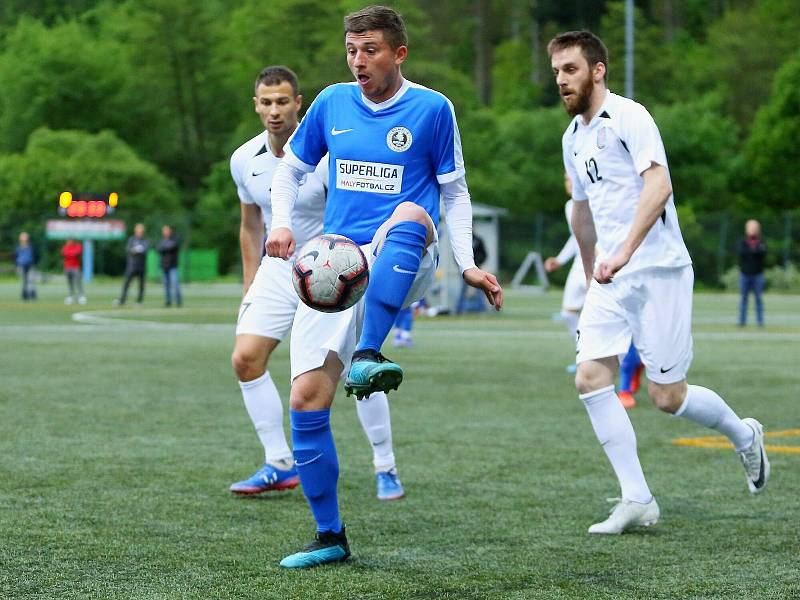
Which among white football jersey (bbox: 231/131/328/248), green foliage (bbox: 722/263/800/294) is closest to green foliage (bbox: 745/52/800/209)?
green foliage (bbox: 722/263/800/294)

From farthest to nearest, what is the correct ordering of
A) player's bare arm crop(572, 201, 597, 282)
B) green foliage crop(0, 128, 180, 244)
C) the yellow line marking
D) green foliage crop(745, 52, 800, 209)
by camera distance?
green foliage crop(0, 128, 180, 244)
green foliage crop(745, 52, 800, 209)
the yellow line marking
player's bare arm crop(572, 201, 597, 282)

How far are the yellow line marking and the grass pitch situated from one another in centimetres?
10

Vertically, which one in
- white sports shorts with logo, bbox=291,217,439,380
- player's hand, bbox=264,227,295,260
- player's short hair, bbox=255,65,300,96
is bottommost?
white sports shorts with logo, bbox=291,217,439,380

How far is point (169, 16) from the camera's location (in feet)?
249

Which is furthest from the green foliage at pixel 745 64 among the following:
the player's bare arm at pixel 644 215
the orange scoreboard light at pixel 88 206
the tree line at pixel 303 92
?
the player's bare arm at pixel 644 215

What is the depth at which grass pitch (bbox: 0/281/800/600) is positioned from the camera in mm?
5496

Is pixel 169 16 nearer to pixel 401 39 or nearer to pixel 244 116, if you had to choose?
pixel 244 116

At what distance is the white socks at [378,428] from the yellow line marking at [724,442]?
2.93 m

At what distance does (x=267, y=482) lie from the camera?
302 inches

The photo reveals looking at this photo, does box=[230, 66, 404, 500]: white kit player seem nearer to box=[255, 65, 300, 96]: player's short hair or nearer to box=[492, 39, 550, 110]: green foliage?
box=[255, 65, 300, 96]: player's short hair

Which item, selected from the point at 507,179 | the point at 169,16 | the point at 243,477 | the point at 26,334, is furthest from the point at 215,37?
the point at 243,477

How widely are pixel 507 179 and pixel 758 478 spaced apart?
58.1 meters

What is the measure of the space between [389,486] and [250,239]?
1591 mm

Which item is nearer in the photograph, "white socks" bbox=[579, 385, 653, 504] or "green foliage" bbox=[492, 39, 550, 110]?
"white socks" bbox=[579, 385, 653, 504]
